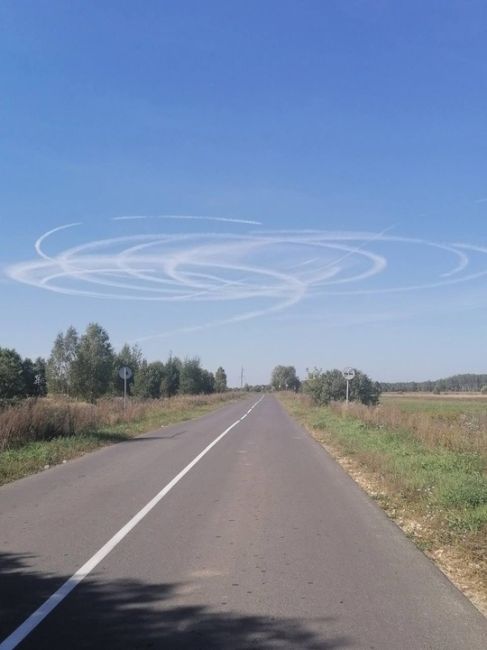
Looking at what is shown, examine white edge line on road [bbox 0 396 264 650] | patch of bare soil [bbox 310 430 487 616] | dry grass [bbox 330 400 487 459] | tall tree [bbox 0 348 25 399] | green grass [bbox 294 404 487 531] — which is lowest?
patch of bare soil [bbox 310 430 487 616]

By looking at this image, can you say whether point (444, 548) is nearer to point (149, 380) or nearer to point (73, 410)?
point (73, 410)

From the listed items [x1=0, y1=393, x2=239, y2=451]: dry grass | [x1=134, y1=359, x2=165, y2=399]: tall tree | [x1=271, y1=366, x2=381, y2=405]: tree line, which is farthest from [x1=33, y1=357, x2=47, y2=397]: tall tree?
[x1=0, y1=393, x2=239, y2=451]: dry grass

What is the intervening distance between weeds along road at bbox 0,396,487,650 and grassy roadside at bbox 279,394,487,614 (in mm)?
278

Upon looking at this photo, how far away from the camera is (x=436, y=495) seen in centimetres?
1012

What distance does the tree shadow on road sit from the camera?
4699 mm

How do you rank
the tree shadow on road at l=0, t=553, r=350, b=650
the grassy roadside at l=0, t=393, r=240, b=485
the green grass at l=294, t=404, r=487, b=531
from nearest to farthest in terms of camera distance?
the tree shadow on road at l=0, t=553, r=350, b=650 → the green grass at l=294, t=404, r=487, b=531 → the grassy roadside at l=0, t=393, r=240, b=485

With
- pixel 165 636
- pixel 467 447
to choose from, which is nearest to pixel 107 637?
pixel 165 636

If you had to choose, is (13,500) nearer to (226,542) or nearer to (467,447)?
(226,542)

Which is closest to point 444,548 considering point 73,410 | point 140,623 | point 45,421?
point 140,623

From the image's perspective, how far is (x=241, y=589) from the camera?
19.6 feet

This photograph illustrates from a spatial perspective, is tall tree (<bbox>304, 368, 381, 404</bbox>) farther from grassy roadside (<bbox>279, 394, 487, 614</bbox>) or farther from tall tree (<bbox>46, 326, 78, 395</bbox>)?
grassy roadside (<bbox>279, 394, 487, 614</bbox>)

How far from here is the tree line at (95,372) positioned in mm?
55031

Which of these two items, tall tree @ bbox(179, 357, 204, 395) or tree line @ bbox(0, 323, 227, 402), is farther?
tall tree @ bbox(179, 357, 204, 395)

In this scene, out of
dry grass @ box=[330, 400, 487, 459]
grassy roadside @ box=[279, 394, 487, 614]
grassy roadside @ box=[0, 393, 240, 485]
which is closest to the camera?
grassy roadside @ box=[279, 394, 487, 614]
